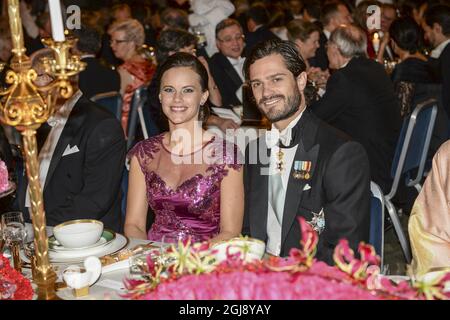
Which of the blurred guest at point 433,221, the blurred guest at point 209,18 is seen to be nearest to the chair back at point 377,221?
the blurred guest at point 433,221

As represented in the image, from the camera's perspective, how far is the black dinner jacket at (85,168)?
3.26 meters

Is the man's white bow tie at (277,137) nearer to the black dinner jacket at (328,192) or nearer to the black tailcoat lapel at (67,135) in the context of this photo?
the black dinner jacket at (328,192)

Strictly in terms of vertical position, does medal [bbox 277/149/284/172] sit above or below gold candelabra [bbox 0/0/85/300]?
below

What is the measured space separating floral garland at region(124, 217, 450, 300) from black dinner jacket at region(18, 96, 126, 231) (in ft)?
5.98

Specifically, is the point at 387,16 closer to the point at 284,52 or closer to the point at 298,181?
the point at 284,52

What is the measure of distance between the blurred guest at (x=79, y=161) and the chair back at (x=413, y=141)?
1.84 metres

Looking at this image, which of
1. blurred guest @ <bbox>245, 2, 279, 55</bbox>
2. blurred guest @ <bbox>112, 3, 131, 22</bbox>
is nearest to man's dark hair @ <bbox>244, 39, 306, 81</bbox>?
blurred guest @ <bbox>245, 2, 279, 55</bbox>

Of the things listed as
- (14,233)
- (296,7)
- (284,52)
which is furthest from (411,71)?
(296,7)

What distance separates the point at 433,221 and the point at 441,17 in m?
4.14

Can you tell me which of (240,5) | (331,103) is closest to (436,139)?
(331,103)

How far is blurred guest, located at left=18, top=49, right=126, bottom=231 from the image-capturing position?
3.26 metres

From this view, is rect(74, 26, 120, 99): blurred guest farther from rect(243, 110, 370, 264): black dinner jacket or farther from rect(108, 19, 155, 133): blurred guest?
rect(243, 110, 370, 264): black dinner jacket

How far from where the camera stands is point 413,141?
4.25m

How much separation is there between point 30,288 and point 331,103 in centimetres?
311
